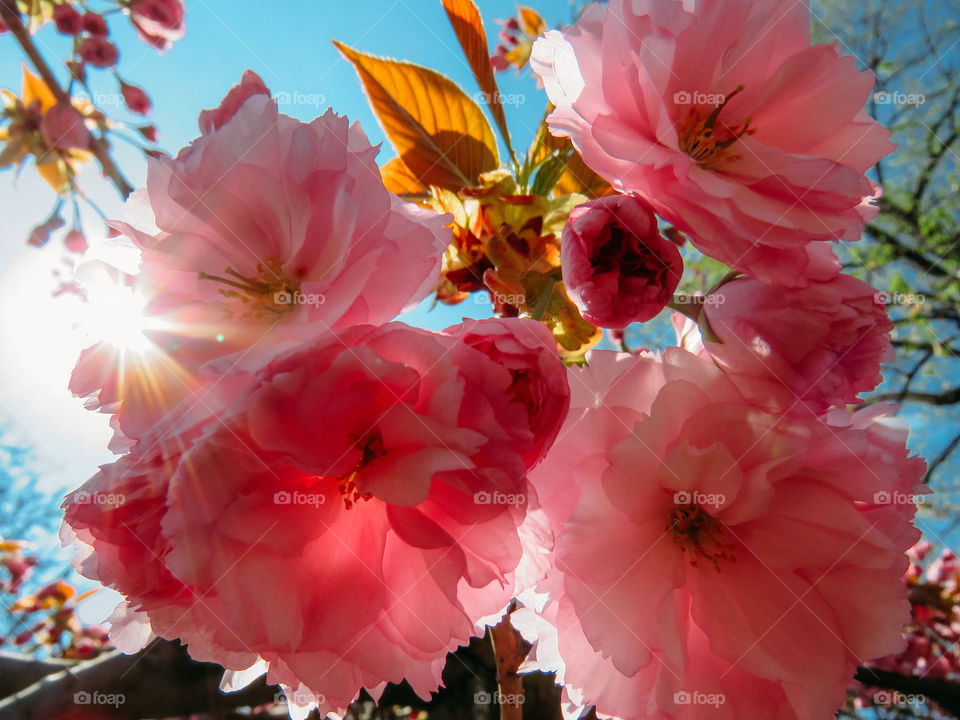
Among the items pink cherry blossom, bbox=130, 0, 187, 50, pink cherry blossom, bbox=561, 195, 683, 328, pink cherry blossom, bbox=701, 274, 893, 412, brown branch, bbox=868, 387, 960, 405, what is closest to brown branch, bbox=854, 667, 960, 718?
pink cherry blossom, bbox=701, 274, 893, 412

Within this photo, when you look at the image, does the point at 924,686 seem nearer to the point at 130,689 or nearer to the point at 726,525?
the point at 726,525

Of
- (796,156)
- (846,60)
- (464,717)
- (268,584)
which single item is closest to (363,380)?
(268,584)

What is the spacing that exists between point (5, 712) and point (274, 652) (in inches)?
41.7

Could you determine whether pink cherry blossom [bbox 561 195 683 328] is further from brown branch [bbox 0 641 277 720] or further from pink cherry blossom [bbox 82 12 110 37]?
pink cherry blossom [bbox 82 12 110 37]

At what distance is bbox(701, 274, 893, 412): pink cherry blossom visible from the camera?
1.56ft

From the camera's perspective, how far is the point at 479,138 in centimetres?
76

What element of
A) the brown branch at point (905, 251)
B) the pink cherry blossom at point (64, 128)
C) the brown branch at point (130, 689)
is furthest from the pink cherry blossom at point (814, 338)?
the brown branch at point (905, 251)

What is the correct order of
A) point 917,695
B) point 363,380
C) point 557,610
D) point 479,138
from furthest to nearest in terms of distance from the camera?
point 917,695, point 479,138, point 557,610, point 363,380

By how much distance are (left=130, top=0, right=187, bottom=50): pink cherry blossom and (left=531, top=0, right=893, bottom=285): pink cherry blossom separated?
2035 millimetres

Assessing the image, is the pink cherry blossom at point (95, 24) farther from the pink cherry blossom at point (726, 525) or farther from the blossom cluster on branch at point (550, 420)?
the pink cherry blossom at point (726, 525)

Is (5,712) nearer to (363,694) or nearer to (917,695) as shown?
(363,694)

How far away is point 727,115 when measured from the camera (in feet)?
2.02

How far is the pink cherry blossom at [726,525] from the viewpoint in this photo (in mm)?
482

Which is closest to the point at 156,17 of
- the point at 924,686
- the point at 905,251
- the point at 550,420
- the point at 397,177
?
the point at 397,177
